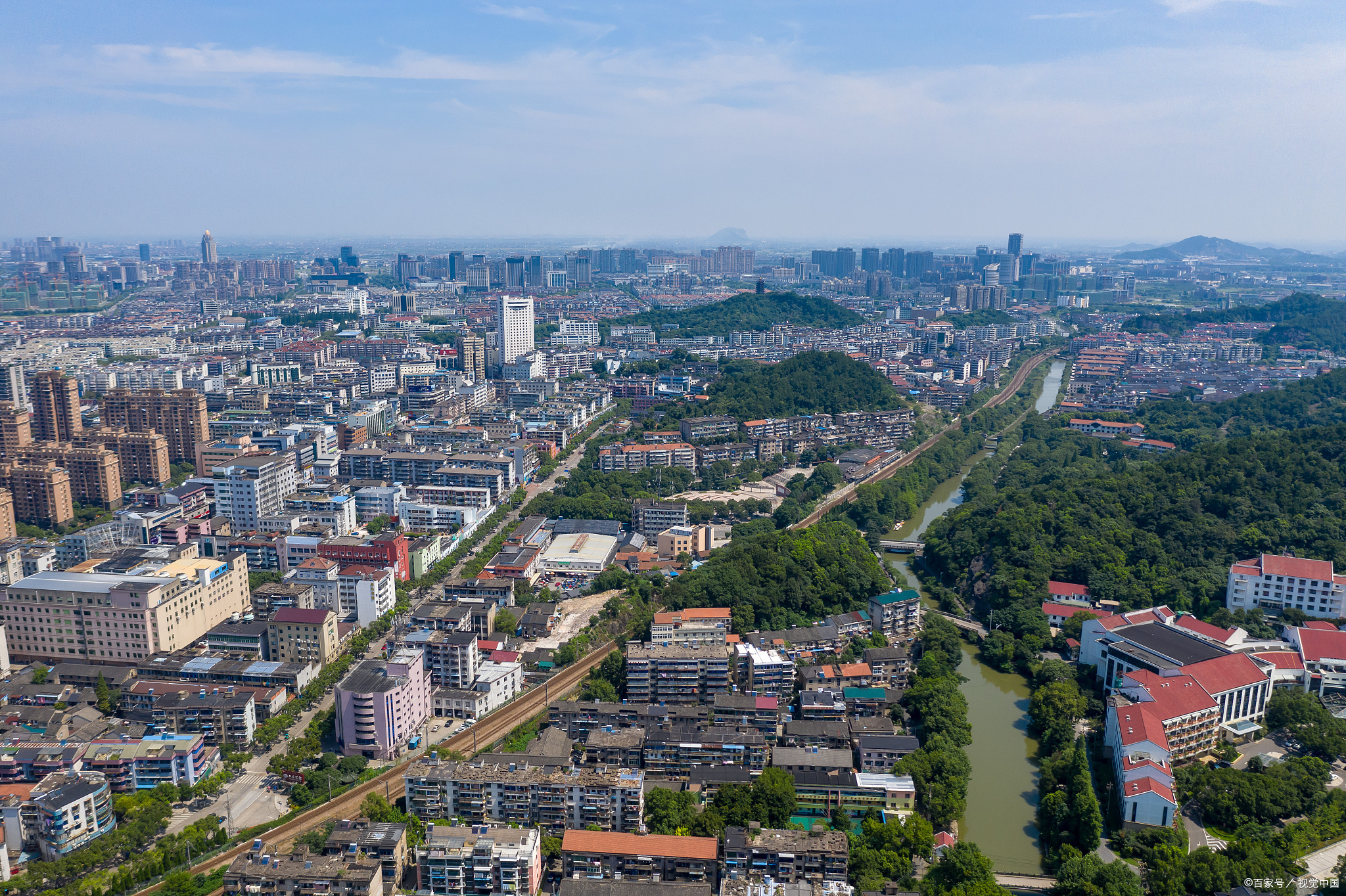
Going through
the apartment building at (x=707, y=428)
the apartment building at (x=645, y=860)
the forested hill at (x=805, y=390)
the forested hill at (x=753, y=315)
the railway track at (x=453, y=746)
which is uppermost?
the forested hill at (x=753, y=315)

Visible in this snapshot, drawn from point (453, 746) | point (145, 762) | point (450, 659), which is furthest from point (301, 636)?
point (453, 746)

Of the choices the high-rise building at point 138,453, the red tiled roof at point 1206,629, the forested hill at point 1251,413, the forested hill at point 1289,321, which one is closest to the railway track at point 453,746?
the red tiled roof at point 1206,629

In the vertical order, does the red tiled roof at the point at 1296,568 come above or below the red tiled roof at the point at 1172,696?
above

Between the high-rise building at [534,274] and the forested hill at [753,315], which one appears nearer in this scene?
the forested hill at [753,315]

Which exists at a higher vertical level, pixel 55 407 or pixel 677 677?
pixel 55 407

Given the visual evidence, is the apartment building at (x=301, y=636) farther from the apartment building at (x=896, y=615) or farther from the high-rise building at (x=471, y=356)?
the high-rise building at (x=471, y=356)

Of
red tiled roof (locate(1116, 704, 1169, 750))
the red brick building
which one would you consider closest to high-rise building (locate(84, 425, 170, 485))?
the red brick building

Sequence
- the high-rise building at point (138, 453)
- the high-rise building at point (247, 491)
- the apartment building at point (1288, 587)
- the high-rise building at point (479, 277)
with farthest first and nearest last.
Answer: the high-rise building at point (479, 277) → the high-rise building at point (138, 453) → the high-rise building at point (247, 491) → the apartment building at point (1288, 587)

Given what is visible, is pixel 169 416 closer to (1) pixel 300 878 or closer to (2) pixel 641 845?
(1) pixel 300 878
